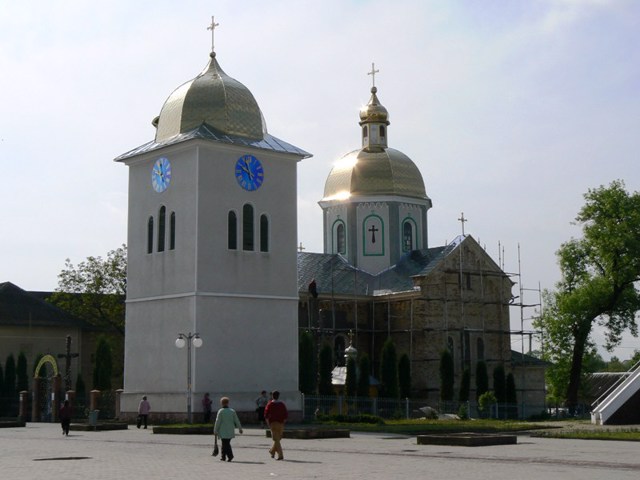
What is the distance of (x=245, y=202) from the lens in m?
38.3

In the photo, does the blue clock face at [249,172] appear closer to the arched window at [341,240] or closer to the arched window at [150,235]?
the arched window at [150,235]

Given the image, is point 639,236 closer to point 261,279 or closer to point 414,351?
point 414,351

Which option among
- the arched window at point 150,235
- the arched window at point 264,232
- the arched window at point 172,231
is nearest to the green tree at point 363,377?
the arched window at point 264,232

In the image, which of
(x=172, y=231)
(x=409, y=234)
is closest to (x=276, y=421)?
(x=172, y=231)

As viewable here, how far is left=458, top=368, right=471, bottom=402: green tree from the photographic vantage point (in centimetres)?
5034

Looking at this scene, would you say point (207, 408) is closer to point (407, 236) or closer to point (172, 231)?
point (172, 231)

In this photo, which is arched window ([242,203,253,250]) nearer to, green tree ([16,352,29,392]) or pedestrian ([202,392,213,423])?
pedestrian ([202,392,213,423])

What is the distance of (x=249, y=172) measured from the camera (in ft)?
126

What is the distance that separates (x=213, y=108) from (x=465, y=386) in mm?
20602

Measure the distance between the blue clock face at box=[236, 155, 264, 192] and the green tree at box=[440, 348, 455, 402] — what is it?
16.1 m

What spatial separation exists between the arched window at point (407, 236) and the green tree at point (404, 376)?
9146mm

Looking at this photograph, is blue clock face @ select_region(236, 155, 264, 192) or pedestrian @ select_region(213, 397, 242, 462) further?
blue clock face @ select_region(236, 155, 264, 192)

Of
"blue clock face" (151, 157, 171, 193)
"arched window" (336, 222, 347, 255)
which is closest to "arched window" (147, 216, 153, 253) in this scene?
"blue clock face" (151, 157, 171, 193)

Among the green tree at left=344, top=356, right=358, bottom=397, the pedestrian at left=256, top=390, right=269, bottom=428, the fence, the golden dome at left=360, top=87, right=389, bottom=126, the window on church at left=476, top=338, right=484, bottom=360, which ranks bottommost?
the fence
